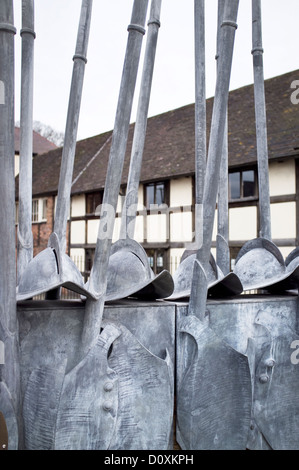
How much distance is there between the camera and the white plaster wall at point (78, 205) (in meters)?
11.4

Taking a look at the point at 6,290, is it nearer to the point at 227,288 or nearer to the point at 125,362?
the point at 125,362

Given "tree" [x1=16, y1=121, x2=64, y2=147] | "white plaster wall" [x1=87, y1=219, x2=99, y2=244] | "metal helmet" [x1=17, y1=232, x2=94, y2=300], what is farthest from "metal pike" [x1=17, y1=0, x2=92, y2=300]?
"tree" [x1=16, y1=121, x2=64, y2=147]

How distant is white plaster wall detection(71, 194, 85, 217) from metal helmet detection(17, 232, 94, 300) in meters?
10.1

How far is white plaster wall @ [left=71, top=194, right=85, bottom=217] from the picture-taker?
11.4 metres

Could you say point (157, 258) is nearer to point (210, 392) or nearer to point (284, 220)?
point (284, 220)

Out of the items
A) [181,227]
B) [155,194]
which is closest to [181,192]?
[181,227]

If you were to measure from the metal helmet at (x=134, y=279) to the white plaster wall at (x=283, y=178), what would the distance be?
6078 mm

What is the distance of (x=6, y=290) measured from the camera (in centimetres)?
117

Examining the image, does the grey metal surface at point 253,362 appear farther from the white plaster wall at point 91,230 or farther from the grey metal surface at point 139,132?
the white plaster wall at point 91,230

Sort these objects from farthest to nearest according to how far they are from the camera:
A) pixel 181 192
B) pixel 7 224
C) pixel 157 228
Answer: pixel 157 228 < pixel 181 192 < pixel 7 224

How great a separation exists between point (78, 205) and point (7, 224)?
1045cm

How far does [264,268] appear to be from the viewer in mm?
1767

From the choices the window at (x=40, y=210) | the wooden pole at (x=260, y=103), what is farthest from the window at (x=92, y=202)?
the wooden pole at (x=260, y=103)
